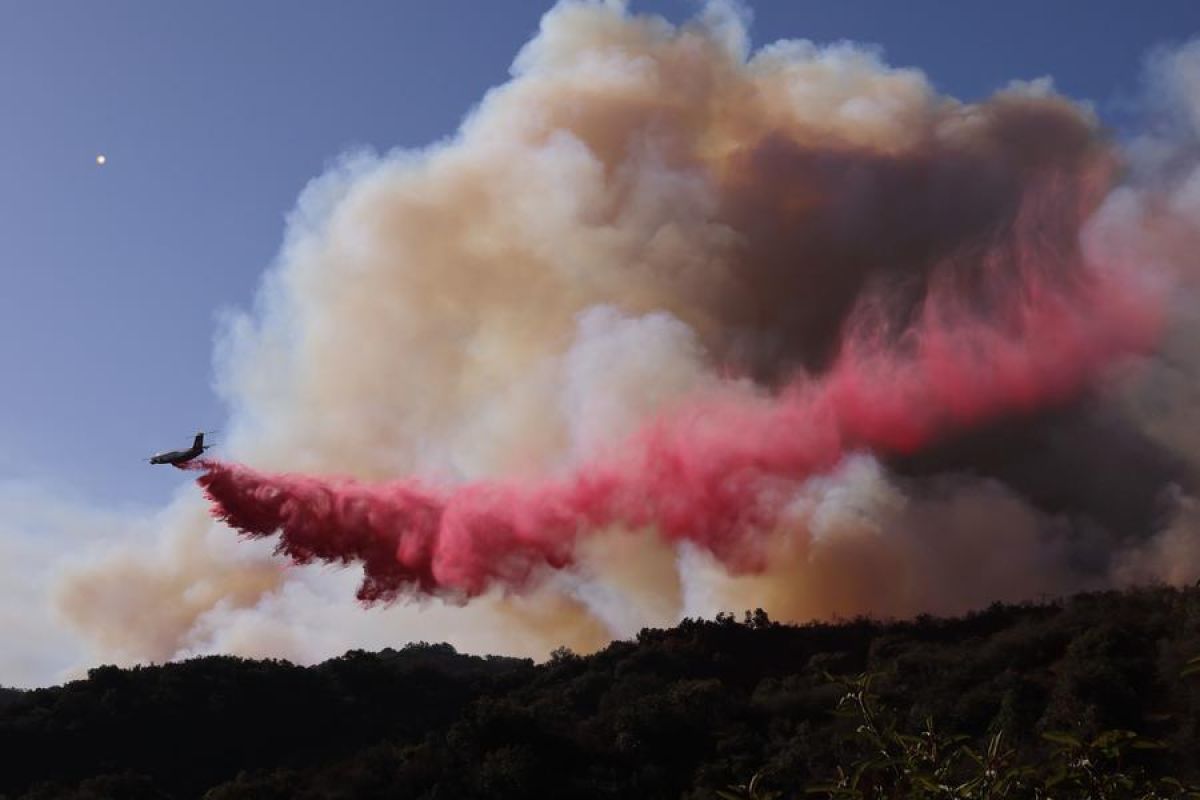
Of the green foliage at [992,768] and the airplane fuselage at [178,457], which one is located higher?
the airplane fuselage at [178,457]

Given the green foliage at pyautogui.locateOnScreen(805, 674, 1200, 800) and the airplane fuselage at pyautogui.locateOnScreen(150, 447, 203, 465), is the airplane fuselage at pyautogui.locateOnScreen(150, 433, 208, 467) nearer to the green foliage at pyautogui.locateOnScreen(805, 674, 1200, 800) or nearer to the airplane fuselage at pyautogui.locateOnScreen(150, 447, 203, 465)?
the airplane fuselage at pyautogui.locateOnScreen(150, 447, 203, 465)

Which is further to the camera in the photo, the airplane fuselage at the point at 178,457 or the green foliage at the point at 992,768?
the airplane fuselage at the point at 178,457

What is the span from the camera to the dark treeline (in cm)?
5756

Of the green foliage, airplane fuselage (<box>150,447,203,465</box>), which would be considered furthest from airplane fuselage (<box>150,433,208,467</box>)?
the green foliage

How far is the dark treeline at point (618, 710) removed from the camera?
189 feet

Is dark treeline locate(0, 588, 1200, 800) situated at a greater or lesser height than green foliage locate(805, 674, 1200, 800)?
greater

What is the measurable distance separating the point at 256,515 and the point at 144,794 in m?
15.2

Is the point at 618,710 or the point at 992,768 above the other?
the point at 618,710

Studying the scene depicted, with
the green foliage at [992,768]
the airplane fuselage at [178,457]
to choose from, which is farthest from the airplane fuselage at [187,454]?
the green foliage at [992,768]

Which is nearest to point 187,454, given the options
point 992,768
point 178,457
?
point 178,457

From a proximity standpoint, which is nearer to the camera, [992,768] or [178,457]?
[992,768]

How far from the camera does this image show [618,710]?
64625 millimetres

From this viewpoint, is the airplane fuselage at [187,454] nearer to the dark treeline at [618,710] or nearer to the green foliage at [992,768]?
the dark treeline at [618,710]

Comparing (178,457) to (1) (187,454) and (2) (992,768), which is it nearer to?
(1) (187,454)
